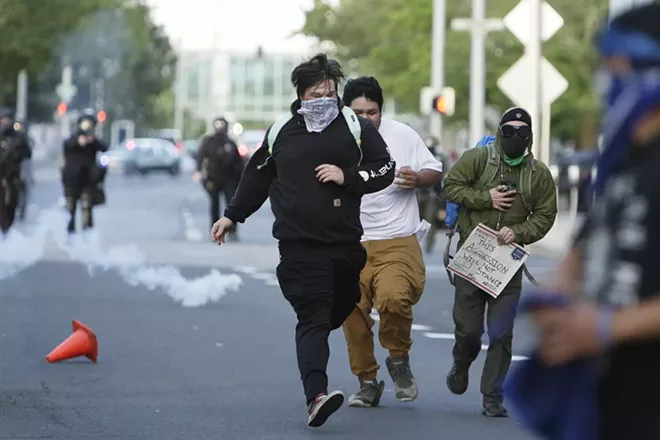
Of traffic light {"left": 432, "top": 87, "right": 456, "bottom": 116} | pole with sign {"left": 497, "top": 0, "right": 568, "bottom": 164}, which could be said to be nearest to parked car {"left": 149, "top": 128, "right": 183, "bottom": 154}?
traffic light {"left": 432, "top": 87, "right": 456, "bottom": 116}

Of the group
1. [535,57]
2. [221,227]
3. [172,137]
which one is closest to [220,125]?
[535,57]

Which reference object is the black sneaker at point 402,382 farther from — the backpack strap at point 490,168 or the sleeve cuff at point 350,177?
the sleeve cuff at point 350,177

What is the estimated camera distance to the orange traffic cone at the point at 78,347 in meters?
11.0

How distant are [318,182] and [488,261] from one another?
1.18 metres

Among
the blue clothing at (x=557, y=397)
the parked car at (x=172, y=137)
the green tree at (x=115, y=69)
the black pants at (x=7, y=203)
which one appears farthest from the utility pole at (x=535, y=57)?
the parked car at (x=172, y=137)

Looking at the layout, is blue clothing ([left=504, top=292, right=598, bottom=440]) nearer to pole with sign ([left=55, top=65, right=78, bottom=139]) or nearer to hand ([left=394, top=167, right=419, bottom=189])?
hand ([left=394, top=167, right=419, bottom=189])

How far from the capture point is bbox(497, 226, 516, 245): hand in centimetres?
902

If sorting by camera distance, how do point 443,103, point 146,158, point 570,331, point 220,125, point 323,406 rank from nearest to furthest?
point 570,331 → point 323,406 → point 220,125 → point 443,103 → point 146,158

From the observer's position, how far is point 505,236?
9.02m

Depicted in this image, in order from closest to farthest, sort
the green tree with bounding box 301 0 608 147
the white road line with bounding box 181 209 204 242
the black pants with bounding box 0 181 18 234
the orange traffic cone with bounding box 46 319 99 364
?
the orange traffic cone with bounding box 46 319 99 364, the black pants with bounding box 0 181 18 234, the white road line with bounding box 181 209 204 242, the green tree with bounding box 301 0 608 147

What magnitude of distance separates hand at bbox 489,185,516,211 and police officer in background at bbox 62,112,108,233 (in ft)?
50.0

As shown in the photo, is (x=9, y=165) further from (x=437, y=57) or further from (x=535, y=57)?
(x=437, y=57)

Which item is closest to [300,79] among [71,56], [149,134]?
[71,56]

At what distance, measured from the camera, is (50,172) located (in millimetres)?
69125
